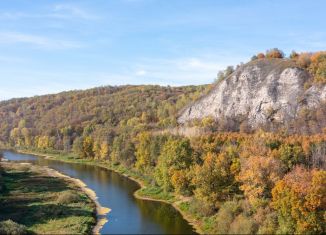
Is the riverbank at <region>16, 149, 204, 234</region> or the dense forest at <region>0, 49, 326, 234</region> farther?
the riverbank at <region>16, 149, 204, 234</region>

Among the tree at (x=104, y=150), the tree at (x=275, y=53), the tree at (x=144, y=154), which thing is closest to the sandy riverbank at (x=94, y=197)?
the tree at (x=144, y=154)

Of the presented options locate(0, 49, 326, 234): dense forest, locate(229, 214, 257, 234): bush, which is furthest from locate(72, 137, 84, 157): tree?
locate(229, 214, 257, 234): bush

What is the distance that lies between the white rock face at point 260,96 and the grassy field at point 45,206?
49.1 m

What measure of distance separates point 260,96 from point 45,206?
66.2 metres

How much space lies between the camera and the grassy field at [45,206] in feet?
159

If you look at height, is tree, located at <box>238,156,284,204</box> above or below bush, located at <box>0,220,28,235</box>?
above

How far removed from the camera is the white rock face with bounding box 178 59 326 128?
96438mm

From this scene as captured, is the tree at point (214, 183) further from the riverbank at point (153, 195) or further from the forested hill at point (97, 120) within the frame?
the forested hill at point (97, 120)

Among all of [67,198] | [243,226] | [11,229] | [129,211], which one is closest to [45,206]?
[67,198]

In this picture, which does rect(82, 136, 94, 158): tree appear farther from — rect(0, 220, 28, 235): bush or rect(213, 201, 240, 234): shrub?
rect(0, 220, 28, 235): bush

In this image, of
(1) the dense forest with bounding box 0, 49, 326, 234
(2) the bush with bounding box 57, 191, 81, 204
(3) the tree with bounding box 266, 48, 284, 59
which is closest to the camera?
(1) the dense forest with bounding box 0, 49, 326, 234

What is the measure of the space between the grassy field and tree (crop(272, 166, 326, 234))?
874 inches

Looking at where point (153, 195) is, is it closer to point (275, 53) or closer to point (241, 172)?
point (241, 172)

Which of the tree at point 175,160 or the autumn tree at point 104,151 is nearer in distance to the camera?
the tree at point 175,160
